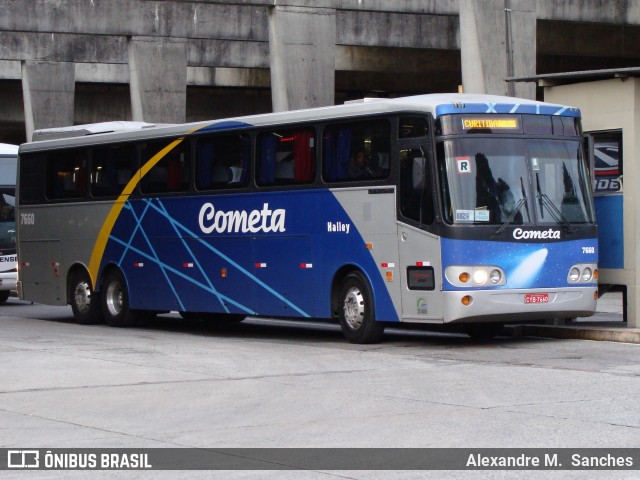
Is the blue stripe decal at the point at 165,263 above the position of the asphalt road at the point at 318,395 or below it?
above

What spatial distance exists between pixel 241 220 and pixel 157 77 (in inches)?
848

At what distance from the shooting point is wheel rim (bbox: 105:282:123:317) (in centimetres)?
2424

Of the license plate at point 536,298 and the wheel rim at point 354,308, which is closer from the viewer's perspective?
the license plate at point 536,298

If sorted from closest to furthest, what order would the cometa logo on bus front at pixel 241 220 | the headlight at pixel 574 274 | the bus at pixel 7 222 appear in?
the headlight at pixel 574 274
the cometa logo on bus front at pixel 241 220
the bus at pixel 7 222

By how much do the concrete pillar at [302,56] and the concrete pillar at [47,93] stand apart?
60.0 feet

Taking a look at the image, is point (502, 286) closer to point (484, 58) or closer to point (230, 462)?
point (230, 462)

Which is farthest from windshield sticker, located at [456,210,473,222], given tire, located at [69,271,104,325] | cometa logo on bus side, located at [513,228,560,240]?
tire, located at [69,271,104,325]

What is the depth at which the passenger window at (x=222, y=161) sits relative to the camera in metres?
21.1

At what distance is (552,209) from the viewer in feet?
60.3

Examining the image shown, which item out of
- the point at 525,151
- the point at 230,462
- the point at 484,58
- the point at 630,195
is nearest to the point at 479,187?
the point at 525,151

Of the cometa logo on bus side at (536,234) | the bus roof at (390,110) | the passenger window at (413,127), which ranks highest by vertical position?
the bus roof at (390,110)

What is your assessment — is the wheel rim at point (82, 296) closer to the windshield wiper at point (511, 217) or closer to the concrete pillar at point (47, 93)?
the windshield wiper at point (511, 217)

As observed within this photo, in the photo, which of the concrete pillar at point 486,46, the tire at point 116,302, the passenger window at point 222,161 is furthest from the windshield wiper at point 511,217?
the concrete pillar at point 486,46

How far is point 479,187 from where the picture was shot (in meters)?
17.9
